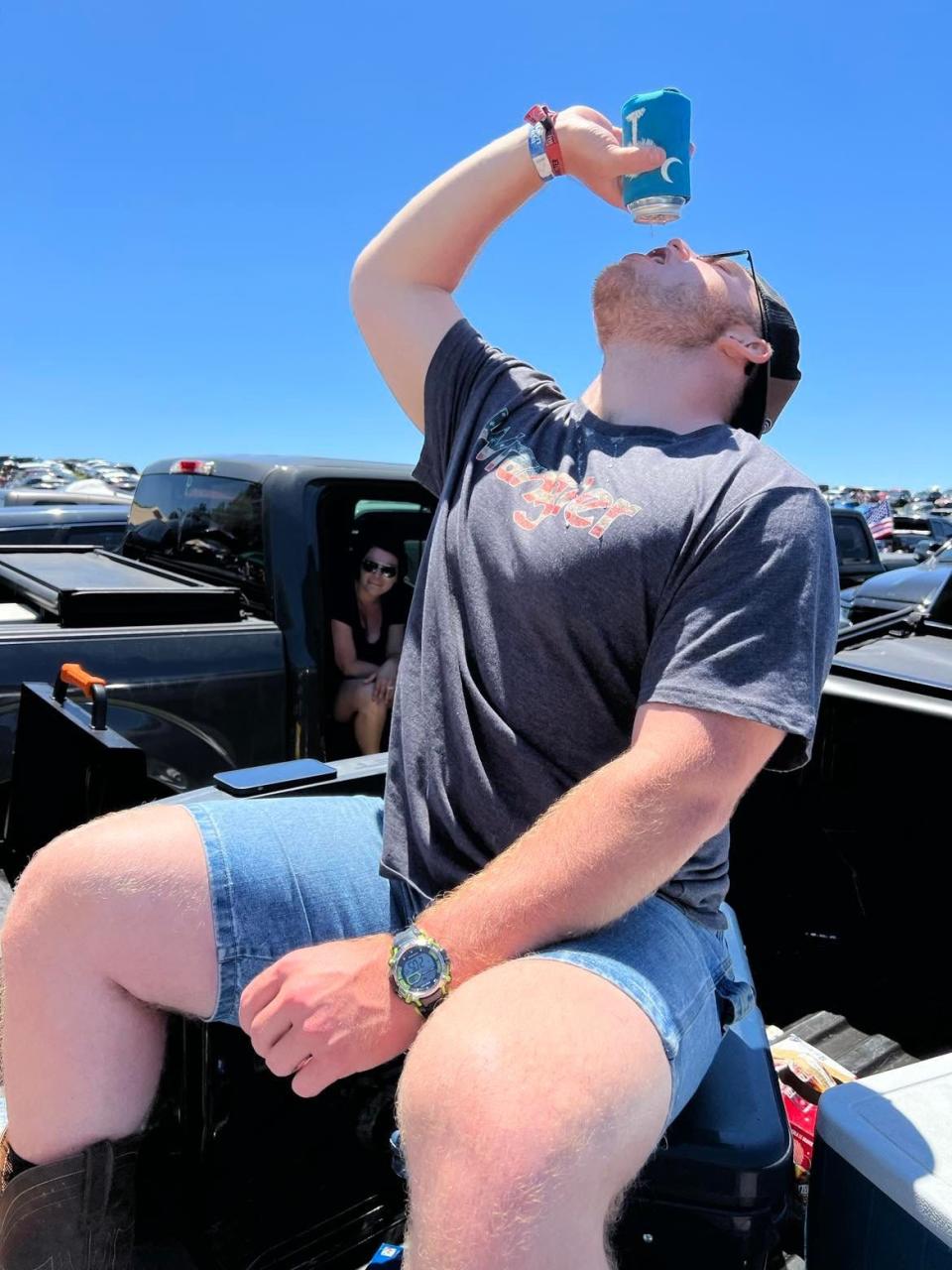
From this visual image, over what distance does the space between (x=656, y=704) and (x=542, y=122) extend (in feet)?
3.67

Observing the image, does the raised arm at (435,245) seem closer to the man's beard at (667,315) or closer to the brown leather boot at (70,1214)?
the man's beard at (667,315)

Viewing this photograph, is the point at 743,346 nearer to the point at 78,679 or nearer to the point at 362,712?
the point at 78,679

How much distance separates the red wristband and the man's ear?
446 mm

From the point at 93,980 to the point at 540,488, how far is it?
97 cm

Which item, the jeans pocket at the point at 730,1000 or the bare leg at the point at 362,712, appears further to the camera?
the bare leg at the point at 362,712

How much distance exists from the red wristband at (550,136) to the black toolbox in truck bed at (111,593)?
1.90m

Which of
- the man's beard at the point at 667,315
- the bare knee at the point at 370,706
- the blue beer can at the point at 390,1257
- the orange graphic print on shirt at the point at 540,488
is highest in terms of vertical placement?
the man's beard at the point at 667,315

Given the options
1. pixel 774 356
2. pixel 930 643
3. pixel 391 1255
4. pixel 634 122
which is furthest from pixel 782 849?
pixel 634 122

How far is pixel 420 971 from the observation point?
1.23 metres

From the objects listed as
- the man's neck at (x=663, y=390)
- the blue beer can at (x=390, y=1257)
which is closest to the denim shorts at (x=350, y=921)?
the blue beer can at (x=390, y=1257)

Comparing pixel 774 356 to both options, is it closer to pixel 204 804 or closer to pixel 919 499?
pixel 204 804

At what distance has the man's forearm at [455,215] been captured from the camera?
Answer: 1805 mm

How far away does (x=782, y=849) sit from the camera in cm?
264

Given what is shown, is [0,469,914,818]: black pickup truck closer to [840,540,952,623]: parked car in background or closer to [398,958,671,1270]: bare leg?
[398,958,671,1270]: bare leg
